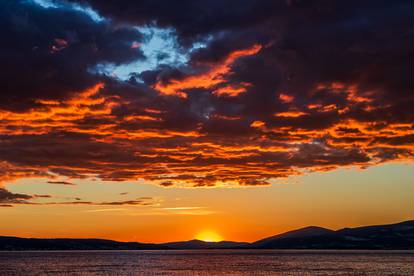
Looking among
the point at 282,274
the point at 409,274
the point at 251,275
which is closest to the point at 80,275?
the point at 251,275

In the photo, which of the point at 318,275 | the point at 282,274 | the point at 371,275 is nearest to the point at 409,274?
the point at 371,275

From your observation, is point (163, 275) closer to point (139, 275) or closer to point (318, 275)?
point (139, 275)

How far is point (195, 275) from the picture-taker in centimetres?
15162

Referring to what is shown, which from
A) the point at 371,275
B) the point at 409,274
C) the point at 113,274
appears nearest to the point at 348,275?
the point at 371,275

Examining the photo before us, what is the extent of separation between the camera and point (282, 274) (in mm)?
150500

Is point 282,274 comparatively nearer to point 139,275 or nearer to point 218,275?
point 218,275

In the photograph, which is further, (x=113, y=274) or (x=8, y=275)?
(x=113, y=274)

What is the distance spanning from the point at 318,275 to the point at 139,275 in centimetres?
5082

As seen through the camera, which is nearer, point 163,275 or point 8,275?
point 8,275

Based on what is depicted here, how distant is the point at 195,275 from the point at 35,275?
45.3 metres

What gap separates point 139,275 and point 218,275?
2268 centimetres

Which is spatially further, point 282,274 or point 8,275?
point 282,274

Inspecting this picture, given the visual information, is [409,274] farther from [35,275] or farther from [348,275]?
[35,275]

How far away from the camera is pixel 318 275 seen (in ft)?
479
